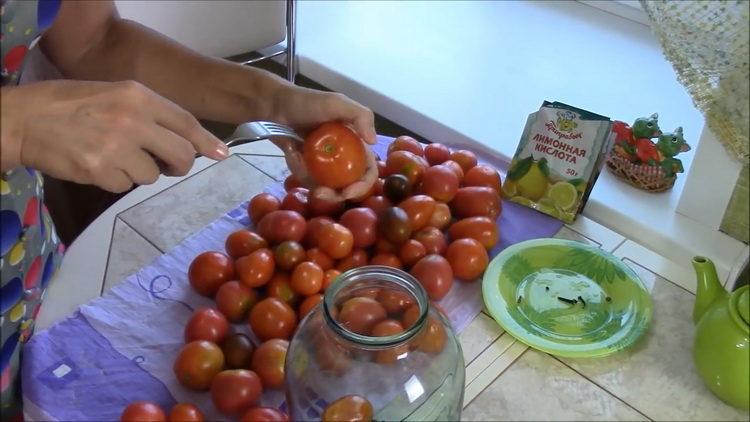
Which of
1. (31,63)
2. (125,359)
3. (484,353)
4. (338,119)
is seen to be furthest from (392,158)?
(31,63)

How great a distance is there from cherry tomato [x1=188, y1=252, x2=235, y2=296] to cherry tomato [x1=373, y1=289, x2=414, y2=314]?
0.70 ft

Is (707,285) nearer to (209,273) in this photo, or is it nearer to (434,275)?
(434,275)

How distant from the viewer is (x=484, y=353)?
721 mm

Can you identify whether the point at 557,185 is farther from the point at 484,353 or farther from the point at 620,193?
the point at 484,353

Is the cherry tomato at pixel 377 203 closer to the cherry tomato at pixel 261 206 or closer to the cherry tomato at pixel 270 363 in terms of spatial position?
the cherry tomato at pixel 261 206

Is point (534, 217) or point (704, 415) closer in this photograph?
point (704, 415)

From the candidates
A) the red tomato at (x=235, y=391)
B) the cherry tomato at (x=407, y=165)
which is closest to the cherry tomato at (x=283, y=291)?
the red tomato at (x=235, y=391)

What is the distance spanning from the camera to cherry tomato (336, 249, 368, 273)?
0.79m

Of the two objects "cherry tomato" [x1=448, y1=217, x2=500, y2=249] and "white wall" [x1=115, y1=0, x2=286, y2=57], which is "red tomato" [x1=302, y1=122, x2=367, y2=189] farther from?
"white wall" [x1=115, y1=0, x2=286, y2=57]

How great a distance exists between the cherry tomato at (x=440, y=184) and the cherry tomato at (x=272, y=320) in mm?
245

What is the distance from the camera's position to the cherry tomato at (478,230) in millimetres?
822

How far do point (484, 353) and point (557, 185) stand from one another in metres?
0.26

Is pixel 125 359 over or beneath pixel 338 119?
beneath

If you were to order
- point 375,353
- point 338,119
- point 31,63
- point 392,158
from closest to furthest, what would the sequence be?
point 375,353 → point 338,119 → point 392,158 → point 31,63
